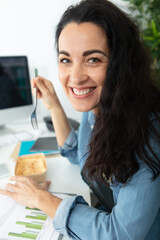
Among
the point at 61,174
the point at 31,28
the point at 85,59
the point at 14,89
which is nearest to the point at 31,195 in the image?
Answer: the point at 61,174

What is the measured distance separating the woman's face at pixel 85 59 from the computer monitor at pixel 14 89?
2.12 ft

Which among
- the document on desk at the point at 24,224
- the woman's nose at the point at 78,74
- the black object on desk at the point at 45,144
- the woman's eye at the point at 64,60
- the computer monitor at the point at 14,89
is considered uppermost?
the woman's eye at the point at 64,60

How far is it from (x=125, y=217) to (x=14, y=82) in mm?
1049

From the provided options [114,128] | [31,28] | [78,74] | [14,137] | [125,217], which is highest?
[31,28]

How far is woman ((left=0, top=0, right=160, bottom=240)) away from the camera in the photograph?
0.50 meters

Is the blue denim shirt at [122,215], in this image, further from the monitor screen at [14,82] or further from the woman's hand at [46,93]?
the monitor screen at [14,82]

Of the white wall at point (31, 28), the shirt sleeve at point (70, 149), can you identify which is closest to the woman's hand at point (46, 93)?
the shirt sleeve at point (70, 149)

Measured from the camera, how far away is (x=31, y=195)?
2.04ft

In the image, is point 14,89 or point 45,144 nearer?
point 45,144

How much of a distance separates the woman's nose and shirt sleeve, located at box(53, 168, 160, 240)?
0.33 metres

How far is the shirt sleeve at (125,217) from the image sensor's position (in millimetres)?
486

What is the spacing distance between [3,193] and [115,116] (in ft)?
1.53

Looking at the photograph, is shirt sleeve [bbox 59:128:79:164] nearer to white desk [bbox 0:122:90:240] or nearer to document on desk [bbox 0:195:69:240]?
white desk [bbox 0:122:90:240]

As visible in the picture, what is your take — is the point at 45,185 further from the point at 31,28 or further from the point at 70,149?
the point at 31,28
